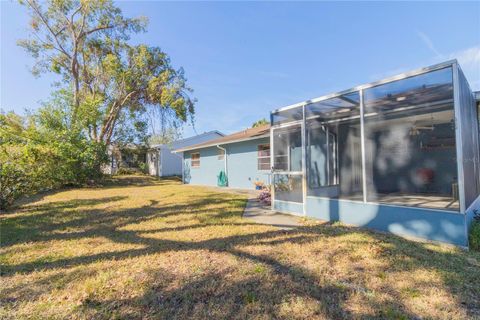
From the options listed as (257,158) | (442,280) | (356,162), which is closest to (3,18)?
(257,158)

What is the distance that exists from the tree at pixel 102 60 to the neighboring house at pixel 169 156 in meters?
4.65

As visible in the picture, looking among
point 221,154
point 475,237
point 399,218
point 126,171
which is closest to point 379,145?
point 399,218

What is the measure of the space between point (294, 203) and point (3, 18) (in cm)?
1754

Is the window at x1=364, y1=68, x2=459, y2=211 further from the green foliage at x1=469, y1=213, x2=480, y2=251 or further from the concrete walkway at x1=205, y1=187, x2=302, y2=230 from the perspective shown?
the concrete walkway at x1=205, y1=187, x2=302, y2=230

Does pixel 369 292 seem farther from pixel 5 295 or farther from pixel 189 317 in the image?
pixel 5 295

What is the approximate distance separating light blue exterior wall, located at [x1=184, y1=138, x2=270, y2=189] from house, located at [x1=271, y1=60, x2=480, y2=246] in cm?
280

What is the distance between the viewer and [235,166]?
13.0m

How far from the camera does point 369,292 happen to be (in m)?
2.56

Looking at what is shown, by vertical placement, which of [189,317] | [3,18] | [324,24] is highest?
[3,18]

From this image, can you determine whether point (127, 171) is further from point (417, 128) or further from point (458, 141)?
point (458, 141)

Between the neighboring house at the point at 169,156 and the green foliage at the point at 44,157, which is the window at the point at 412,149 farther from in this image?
the neighboring house at the point at 169,156

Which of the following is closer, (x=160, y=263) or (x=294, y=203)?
(x=160, y=263)

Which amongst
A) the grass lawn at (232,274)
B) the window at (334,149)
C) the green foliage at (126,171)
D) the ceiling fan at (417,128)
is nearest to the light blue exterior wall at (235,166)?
the window at (334,149)

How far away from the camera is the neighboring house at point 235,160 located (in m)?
11.3
